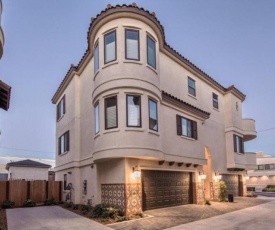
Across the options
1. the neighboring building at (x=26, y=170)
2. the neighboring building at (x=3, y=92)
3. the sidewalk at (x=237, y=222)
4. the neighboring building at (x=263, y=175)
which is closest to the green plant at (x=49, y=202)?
the neighboring building at (x=3, y=92)

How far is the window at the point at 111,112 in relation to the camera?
15.6 m

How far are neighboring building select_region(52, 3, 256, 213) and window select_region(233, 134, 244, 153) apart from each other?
1.98 metres

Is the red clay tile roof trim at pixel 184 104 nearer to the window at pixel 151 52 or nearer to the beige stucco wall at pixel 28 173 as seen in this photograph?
the window at pixel 151 52

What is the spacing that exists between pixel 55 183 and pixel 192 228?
1407 cm

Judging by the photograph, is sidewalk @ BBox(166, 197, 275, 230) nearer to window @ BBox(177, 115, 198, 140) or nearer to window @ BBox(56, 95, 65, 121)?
window @ BBox(177, 115, 198, 140)

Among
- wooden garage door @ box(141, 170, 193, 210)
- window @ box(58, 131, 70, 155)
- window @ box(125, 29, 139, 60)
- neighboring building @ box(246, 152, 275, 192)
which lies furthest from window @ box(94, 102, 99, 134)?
neighboring building @ box(246, 152, 275, 192)

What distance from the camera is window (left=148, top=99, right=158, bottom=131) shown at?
16203mm

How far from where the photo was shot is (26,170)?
33.9 meters

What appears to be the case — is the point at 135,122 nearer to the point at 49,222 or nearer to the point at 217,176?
the point at 49,222

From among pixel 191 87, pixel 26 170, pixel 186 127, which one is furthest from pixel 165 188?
pixel 26 170

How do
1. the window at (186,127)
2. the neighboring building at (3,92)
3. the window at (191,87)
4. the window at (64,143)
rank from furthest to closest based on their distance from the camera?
the window at (64,143)
the window at (191,87)
the window at (186,127)
the neighboring building at (3,92)

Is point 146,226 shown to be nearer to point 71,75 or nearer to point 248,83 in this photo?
point 71,75

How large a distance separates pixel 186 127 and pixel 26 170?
854 inches

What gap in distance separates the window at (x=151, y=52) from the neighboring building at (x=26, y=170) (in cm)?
2288
